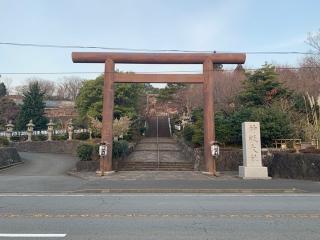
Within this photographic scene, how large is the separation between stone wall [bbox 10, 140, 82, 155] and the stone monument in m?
26.6

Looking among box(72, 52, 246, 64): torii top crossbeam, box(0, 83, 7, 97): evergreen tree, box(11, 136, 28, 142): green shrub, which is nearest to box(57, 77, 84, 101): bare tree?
box(0, 83, 7, 97): evergreen tree

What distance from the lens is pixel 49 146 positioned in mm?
44844

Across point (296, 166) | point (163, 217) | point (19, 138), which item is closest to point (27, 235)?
point (163, 217)

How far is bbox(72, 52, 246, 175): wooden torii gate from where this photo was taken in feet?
70.4

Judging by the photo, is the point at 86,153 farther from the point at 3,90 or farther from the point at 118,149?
the point at 3,90

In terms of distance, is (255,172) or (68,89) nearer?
(255,172)

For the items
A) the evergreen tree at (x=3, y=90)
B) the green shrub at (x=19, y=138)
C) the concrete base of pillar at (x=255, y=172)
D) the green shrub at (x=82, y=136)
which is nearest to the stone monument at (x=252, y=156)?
the concrete base of pillar at (x=255, y=172)

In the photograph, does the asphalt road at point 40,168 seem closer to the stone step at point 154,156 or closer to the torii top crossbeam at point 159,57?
the stone step at point 154,156

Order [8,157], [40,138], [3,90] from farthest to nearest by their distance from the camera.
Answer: [3,90] → [40,138] → [8,157]

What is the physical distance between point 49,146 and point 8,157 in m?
13.5

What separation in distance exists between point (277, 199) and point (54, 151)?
36046 millimetres

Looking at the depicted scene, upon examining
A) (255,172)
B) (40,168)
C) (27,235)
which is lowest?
(27,235)

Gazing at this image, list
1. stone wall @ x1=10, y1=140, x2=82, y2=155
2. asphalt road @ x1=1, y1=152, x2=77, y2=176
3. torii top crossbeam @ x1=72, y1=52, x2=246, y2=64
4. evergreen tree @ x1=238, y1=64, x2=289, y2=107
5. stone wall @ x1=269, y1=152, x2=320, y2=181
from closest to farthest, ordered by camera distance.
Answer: stone wall @ x1=269, y1=152, x2=320, y2=181 < torii top crossbeam @ x1=72, y1=52, x2=246, y2=64 < asphalt road @ x1=1, y1=152, x2=77, y2=176 < evergreen tree @ x1=238, y1=64, x2=289, y2=107 < stone wall @ x1=10, y1=140, x2=82, y2=155

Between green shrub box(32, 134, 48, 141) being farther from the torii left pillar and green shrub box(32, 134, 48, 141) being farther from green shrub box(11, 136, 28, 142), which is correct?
the torii left pillar
